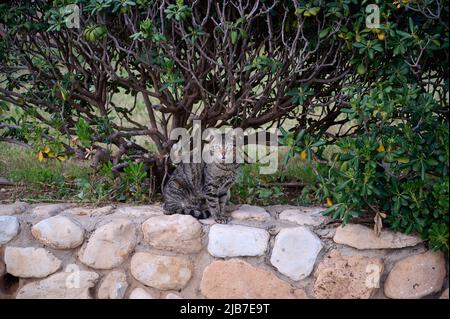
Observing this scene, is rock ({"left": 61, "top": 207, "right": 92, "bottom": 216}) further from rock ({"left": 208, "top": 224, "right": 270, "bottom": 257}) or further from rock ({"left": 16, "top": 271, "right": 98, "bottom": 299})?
rock ({"left": 208, "top": 224, "right": 270, "bottom": 257})

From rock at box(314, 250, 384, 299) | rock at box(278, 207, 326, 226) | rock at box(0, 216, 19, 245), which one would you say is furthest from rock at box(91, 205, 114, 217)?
rock at box(314, 250, 384, 299)

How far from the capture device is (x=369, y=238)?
3.39m

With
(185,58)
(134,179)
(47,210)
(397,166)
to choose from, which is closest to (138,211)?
(134,179)

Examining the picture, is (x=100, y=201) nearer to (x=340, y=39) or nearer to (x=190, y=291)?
(x=190, y=291)

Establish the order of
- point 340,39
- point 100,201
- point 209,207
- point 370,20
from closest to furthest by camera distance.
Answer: point 370,20 < point 340,39 < point 209,207 < point 100,201

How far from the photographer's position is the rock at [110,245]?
3.58 m

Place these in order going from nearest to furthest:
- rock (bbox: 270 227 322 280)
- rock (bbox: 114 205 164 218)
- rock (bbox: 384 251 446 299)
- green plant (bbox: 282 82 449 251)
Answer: green plant (bbox: 282 82 449 251), rock (bbox: 384 251 446 299), rock (bbox: 270 227 322 280), rock (bbox: 114 205 164 218)

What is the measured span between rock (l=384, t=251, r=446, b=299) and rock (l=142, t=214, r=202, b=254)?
110cm

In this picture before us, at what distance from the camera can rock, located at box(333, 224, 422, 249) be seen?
11.0 feet

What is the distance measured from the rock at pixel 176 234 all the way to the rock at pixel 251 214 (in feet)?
0.85

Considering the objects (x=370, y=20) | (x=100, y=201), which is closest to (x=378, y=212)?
(x=370, y=20)

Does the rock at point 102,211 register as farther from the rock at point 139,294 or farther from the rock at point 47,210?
the rock at point 139,294

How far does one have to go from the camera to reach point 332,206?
3.29 meters
